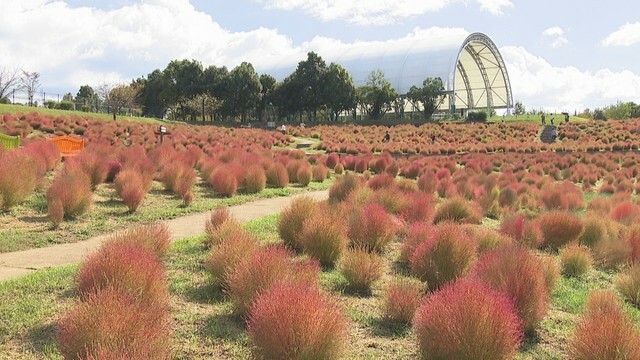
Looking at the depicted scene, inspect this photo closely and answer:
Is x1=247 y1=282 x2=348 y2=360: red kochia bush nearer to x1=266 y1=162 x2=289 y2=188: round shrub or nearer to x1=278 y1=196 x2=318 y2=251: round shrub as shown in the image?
x1=278 y1=196 x2=318 y2=251: round shrub

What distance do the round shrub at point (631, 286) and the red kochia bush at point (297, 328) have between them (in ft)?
16.5

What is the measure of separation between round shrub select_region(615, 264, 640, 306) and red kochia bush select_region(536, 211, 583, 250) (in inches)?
112

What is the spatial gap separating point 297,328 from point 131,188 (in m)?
8.51

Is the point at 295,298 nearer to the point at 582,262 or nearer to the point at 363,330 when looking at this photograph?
the point at 363,330

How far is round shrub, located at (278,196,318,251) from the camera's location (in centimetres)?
909

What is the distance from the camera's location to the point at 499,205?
1555 cm

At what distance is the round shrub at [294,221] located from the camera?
909 centimetres

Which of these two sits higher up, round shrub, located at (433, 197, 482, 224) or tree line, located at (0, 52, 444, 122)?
tree line, located at (0, 52, 444, 122)

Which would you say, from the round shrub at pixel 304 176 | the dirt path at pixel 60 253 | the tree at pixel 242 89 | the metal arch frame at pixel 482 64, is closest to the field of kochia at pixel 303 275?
the dirt path at pixel 60 253

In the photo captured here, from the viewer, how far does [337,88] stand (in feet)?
254

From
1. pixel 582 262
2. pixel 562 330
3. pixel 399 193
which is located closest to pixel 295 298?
pixel 562 330

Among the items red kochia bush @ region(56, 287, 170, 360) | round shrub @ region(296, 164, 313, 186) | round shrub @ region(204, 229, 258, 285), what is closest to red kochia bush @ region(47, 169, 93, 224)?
round shrub @ region(204, 229, 258, 285)

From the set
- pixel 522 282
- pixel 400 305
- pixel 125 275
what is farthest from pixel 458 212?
pixel 125 275

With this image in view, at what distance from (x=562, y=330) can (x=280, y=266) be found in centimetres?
332
